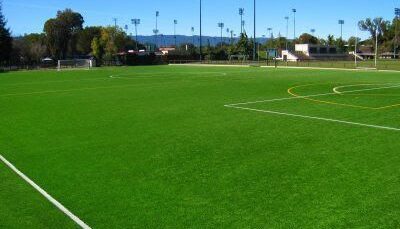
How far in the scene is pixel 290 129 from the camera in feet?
48.7

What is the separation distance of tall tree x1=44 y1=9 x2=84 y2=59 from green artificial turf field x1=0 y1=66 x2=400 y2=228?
104 metres

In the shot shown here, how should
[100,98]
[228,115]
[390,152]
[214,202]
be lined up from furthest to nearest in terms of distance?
1. [100,98]
2. [228,115]
3. [390,152]
4. [214,202]

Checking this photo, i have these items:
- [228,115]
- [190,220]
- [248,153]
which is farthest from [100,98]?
[190,220]

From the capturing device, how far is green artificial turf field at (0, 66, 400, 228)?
25.2 ft

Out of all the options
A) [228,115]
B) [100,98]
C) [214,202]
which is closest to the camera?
[214,202]

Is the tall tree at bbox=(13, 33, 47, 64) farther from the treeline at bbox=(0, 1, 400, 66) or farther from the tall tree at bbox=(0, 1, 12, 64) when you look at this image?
the tall tree at bbox=(0, 1, 12, 64)

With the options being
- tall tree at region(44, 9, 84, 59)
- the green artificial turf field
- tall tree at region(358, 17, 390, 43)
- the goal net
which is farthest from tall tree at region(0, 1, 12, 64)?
tall tree at region(358, 17, 390, 43)

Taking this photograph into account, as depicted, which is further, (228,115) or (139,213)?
(228,115)

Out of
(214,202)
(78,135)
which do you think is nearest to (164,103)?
(78,135)

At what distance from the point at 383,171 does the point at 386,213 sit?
2461 mm

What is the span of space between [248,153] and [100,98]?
16.3 m

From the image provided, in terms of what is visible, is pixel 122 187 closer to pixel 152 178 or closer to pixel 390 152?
pixel 152 178

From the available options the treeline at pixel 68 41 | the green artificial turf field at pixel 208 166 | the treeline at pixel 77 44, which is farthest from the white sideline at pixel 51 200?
the treeline at pixel 68 41

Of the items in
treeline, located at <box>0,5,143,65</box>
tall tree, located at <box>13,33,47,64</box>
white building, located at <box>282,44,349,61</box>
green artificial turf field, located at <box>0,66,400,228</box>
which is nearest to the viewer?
green artificial turf field, located at <box>0,66,400,228</box>
